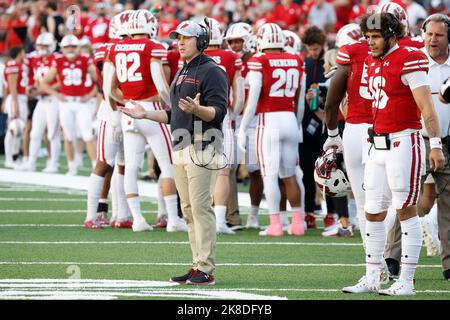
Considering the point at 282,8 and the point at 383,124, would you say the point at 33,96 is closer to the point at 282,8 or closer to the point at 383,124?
the point at 282,8

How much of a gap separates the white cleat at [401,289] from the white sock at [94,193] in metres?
5.05

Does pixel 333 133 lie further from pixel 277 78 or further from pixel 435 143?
pixel 277 78

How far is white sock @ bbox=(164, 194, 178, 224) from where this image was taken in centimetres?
1246

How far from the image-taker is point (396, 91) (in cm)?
822

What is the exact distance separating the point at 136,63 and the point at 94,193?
1.48 meters

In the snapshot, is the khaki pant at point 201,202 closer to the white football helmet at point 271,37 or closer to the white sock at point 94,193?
the white football helmet at point 271,37

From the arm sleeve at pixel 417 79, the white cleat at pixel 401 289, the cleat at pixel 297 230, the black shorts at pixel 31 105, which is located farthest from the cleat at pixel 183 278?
the black shorts at pixel 31 105

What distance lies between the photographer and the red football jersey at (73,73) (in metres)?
18.4

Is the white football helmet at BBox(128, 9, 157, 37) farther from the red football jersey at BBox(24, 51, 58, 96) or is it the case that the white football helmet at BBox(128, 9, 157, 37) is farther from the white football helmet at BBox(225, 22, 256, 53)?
the red football jersey at BBox(24, 51, 58, 96)

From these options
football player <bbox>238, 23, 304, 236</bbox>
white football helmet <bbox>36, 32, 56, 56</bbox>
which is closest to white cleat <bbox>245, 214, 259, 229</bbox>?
football player <bbox>238, 23, 304, 236</bbox>

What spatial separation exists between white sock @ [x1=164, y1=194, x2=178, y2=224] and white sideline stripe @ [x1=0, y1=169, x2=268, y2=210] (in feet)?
11.2

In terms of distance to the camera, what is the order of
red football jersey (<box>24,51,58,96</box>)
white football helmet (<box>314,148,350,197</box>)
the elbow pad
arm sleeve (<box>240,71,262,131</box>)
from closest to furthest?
the elbow pad → white football helmet (<box>314,148,350,197</box>) → arm sleeve (<box>240,71,262,131</box>) → red football jersey (<box>24,51,58,96</box>)

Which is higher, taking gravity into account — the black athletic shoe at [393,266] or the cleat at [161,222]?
the black athletic shoe at [393,266]
